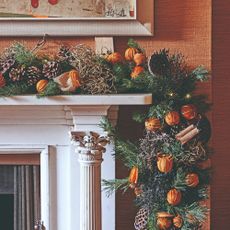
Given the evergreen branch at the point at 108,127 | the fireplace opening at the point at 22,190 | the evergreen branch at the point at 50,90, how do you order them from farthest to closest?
the fireplace opening at the point at 22,190 < the evergreen branch at the point at 108,127 < the evergreen branch at the point at 50,90

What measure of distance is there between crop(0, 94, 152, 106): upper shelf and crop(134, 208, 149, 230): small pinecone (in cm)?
44

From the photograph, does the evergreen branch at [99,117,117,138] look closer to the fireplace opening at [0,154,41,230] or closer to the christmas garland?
the christmas garland

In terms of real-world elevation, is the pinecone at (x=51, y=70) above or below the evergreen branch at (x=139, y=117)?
above

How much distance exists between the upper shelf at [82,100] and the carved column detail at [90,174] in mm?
169

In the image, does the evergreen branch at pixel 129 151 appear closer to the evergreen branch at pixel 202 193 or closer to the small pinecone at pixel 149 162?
the small pinecone at pixel 149 162

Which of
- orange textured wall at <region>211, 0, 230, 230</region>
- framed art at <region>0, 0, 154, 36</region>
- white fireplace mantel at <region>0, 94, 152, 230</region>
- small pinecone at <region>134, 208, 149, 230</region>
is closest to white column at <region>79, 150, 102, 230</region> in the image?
white fireplace mantel at <region>0, 94, 152, 230</region>

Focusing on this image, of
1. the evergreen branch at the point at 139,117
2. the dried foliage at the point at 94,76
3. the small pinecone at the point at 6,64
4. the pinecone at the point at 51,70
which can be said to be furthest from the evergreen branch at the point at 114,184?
the small pinecone at the point at 6,64

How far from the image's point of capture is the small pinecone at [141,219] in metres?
2.24

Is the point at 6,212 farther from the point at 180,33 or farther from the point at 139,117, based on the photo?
the point at 180,33

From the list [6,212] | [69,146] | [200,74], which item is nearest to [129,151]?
[69,146]

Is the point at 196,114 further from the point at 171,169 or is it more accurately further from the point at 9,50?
the point at 9,50

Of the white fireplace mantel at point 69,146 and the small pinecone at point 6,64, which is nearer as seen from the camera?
the small pinecone at point 6,64

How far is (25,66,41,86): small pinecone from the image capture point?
2141 millimetres

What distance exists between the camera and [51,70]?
2141 millimetres
